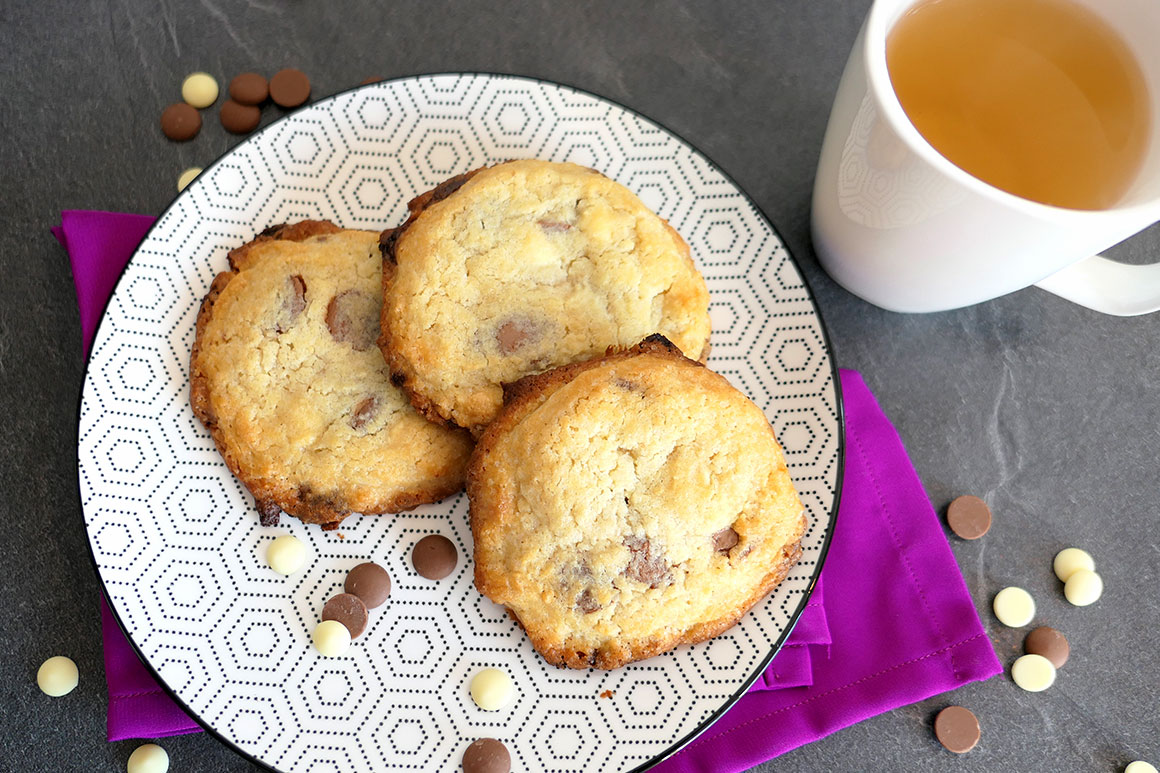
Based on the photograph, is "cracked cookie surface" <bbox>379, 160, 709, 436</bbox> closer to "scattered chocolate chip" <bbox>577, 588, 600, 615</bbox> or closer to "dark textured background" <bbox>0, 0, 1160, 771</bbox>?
"scattered chocolate chip" <bbox>577, 588, 600, 615</bbox>

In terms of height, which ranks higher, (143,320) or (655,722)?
(143,320)

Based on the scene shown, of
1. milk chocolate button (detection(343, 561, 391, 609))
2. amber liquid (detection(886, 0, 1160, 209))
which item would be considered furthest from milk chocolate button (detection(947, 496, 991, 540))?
milk chocolate button (detection(343, 561, 391, 609))

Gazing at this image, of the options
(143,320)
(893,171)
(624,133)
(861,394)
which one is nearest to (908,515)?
(861,394)

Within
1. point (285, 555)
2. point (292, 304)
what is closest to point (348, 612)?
point (285, 555)

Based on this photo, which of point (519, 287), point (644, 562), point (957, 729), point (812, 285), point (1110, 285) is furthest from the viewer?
point (812, 285)

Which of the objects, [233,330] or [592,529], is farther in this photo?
[233,330]

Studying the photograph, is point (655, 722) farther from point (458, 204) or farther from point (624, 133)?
point (624, 133)

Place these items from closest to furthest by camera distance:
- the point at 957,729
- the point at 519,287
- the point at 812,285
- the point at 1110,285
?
the point at 519,287
the point at 1110,285
the point at 957,729
the point at 812,285

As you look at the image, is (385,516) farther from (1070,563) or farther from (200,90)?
(1070,563)
